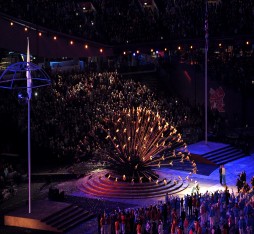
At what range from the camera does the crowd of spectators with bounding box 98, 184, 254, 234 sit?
2473 cm

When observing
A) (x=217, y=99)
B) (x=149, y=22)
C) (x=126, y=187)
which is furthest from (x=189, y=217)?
(x=149, y=22)

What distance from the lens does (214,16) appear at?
157ft

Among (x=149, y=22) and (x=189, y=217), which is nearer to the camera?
(x=189, y=217)

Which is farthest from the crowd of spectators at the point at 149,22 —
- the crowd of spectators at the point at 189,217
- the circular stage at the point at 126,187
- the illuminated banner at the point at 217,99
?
the crowd of spectators at the point at 189,217

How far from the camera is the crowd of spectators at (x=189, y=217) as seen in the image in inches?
974

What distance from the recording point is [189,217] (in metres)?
27.7

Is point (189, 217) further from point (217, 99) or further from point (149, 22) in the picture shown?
point (149, 22)

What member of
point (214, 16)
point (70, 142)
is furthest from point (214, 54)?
point (70, 142)

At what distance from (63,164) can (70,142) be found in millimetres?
1419

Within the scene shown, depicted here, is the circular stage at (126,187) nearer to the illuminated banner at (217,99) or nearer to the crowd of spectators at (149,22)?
the crowd of spectators at (149,22)

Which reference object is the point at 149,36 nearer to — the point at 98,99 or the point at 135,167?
the point at 98,99

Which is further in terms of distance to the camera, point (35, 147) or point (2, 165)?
point (35, 147)

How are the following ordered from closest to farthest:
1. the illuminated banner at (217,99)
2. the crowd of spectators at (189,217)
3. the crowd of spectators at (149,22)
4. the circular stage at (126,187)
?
the crowd of spectators at (189,217) → the circular stage at (126,187) → the crowd of spectators at (149,22) → the illuminated banner at (217,99)

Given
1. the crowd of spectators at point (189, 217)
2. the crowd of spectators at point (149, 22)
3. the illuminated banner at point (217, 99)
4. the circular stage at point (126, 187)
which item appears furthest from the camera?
the illuminated banner at point (217, 99)
